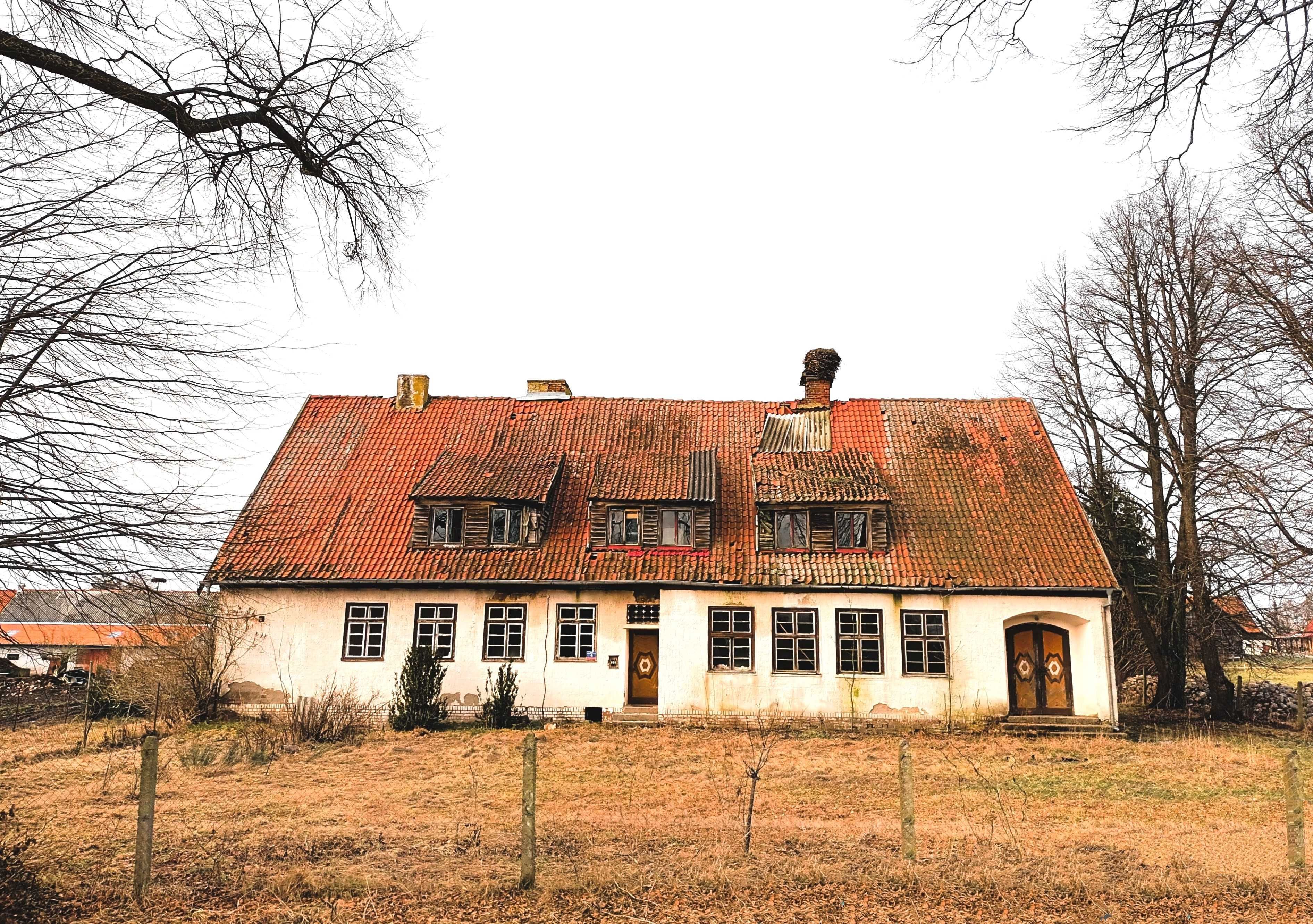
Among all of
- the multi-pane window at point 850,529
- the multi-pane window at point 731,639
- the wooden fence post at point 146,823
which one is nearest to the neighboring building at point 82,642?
the wooden fence post at point 146,823

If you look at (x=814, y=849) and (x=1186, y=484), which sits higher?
(x=1186, y=484)

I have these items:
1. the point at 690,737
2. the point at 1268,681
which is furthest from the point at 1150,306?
the point at 690,737

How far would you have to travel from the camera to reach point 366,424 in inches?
971

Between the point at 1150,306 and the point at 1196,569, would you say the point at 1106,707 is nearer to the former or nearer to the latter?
the point at 1196,569

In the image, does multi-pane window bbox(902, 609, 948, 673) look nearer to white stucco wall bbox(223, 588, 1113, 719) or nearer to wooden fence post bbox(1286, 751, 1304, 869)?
white stucco wall bbox(223, 588, 1113, 719)

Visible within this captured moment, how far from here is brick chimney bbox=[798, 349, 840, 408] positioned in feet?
80.3

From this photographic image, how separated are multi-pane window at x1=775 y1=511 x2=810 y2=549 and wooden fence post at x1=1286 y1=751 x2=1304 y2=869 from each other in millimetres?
→ 12459

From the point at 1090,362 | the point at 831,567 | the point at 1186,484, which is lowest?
the point at 831,567

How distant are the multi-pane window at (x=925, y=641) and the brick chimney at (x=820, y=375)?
693 centimetres

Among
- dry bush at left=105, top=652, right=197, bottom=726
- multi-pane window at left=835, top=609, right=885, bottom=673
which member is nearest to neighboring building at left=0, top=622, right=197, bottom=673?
dry bush at left=105, top=652, right=197, bottom=726

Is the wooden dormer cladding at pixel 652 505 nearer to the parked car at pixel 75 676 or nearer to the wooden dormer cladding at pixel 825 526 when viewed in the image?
the wooden dormer cladding at pixel 825 526

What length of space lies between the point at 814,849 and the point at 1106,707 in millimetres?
12833

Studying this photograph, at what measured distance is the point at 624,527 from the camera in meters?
20.9

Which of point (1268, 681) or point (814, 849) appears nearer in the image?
point (814, 849)
